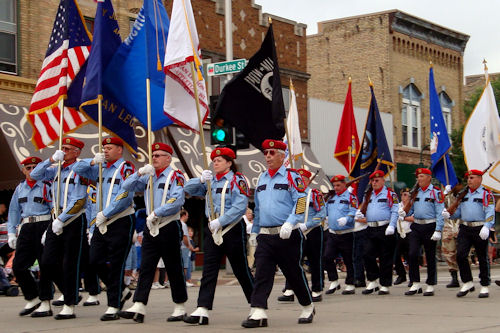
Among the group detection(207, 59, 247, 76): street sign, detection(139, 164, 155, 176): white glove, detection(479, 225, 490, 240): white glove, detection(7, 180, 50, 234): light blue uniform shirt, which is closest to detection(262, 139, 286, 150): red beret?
detection(139, 164, 155, 176): white glove

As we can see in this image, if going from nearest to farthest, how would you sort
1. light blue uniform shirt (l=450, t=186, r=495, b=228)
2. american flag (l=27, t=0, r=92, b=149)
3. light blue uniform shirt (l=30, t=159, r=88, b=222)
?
light blue uniform shirt (l=30, t=159, r=88, b=222) < american flag (l=27, t=0, r=92, b=149) < light blue uniform shirt (l=450, t=186, r=495, b=228)

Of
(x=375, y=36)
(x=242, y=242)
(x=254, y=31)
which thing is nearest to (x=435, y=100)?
(x=242, y=242)

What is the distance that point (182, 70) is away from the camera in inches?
458

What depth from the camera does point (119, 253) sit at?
1051cm

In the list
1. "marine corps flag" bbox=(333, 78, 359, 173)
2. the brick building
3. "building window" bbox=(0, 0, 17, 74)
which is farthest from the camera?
the brick building

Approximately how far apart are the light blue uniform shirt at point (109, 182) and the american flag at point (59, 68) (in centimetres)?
157

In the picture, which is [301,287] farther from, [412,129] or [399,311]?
[412,129]

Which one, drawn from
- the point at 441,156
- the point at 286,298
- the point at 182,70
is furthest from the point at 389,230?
the point at 182,70

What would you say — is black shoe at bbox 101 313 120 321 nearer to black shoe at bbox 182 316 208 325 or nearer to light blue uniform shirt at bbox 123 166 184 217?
black shoe at bbox 182 316 208 325

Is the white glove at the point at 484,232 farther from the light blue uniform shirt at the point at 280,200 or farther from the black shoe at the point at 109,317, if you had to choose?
the black shoe at the point at 109,317

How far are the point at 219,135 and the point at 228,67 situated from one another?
96.5 inches

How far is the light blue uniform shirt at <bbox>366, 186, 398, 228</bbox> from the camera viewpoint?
15148 mm

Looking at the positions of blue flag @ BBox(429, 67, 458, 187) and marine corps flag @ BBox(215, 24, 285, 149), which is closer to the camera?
marine corps flag @ BBox(215, 24, 285, 149)

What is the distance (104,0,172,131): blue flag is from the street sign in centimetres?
550
